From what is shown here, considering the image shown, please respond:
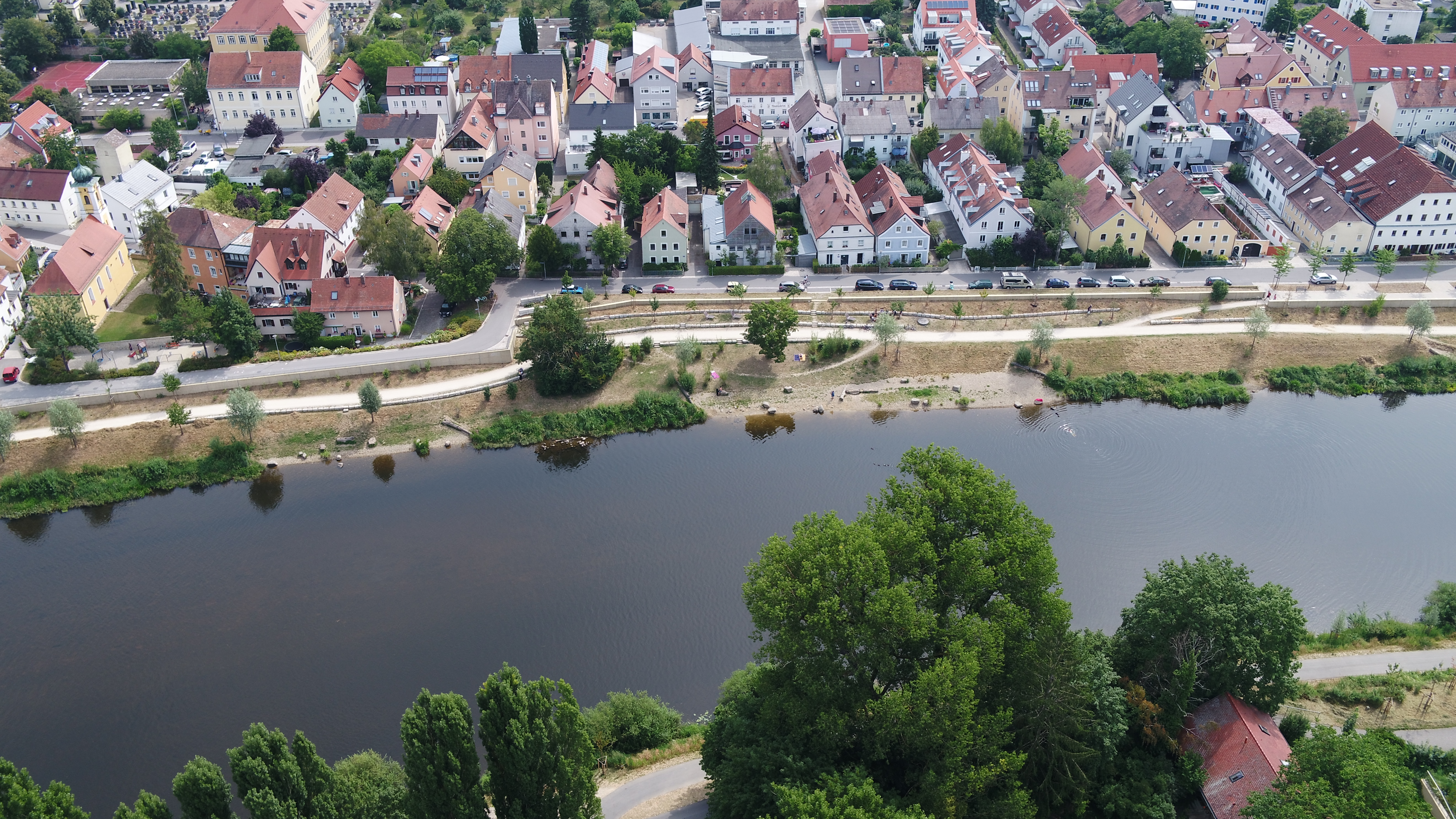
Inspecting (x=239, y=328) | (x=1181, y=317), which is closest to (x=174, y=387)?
(x=239, y=328)

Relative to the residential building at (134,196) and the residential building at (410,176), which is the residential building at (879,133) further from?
the residential building at (134,196)

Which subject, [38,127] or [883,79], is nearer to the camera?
[38,127]

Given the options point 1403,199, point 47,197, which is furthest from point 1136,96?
point 47,197

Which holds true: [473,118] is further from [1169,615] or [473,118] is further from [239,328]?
[1169,615]

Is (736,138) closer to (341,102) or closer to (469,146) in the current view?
(469,146)

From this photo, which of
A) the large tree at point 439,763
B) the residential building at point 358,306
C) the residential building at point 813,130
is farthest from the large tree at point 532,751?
the residential building at point 813,130

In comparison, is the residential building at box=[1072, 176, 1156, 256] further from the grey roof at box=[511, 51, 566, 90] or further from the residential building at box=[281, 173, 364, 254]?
the residential building at box=[281, 173, 364, 254]
